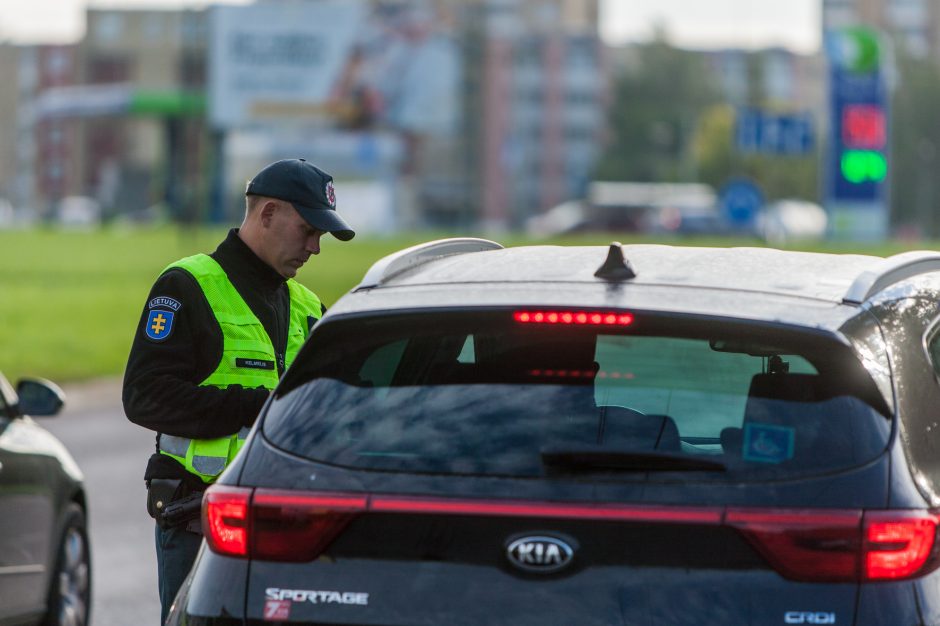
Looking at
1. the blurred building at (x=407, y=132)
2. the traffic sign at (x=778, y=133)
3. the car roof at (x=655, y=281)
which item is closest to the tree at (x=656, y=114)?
the blurred building at (x=407, y=132)

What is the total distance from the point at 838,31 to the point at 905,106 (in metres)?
90.6

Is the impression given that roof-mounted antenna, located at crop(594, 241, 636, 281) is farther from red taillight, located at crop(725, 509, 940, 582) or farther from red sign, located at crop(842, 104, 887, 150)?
red sign, located at crop(842, 104, 887, 150)

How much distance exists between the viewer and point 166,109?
11619 cm

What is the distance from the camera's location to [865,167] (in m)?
32.6

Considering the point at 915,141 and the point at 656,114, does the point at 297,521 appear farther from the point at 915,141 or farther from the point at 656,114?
the point at 656,114

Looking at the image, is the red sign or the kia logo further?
the red sign

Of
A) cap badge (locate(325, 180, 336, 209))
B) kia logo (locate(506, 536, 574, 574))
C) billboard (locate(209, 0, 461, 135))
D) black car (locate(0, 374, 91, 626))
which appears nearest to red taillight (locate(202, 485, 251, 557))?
kia logo (locate(506, 536, 574, 574))

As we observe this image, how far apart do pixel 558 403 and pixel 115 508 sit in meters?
8.89

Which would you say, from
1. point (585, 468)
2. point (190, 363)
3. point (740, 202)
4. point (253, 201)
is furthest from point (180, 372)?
point (740, 202)

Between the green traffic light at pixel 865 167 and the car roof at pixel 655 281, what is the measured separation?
28718 millimetres

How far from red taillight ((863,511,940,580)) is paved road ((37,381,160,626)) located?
5.37m

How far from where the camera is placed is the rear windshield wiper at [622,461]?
3.38 metres

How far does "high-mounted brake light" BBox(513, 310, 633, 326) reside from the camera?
3.53 metres

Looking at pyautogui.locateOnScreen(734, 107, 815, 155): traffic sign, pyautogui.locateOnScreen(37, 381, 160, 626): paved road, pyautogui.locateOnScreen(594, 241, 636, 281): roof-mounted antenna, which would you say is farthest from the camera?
pyautogui.locateOnScreen(734, 107, 815, 155): traffic sign
